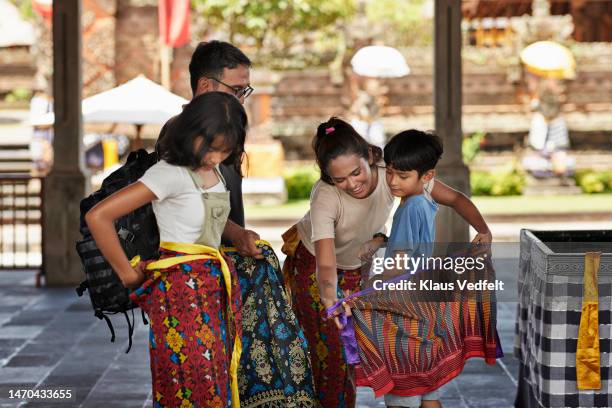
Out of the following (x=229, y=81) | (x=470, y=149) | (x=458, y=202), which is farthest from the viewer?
(x=470, y=149)

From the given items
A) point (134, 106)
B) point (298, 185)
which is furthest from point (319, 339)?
point (298, 185)

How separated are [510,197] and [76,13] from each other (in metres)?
13.4

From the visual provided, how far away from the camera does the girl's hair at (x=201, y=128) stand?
4160 millimetres

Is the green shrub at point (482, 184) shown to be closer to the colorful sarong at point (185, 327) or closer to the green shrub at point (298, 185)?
the green shrub at point (298, 185)

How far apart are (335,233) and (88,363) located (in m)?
3.08

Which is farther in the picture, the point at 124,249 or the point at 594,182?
the point at 594,182

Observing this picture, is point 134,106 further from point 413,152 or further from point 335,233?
point 413,152

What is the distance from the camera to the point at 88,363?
24.0 feet

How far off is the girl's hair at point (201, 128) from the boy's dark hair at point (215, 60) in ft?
1.55

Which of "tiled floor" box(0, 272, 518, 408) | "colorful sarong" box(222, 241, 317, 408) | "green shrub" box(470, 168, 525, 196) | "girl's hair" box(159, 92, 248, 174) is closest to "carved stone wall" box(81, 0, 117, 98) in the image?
"green shrub" box(470, 168, 525, 196)

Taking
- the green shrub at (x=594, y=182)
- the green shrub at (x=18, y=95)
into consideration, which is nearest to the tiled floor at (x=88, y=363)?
the green shrub at (x=594, y=182)

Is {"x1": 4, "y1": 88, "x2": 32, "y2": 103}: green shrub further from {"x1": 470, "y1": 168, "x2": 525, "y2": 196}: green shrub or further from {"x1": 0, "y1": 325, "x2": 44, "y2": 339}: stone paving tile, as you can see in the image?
{"x1": 0, "y1": 325, "x2": 44, "y2": 339}: stone paving tile

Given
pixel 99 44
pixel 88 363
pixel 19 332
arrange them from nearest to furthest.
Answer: pixel 88 363 → pixel 19 332 → pixel 99 44

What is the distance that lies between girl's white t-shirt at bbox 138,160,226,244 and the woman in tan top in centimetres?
58
